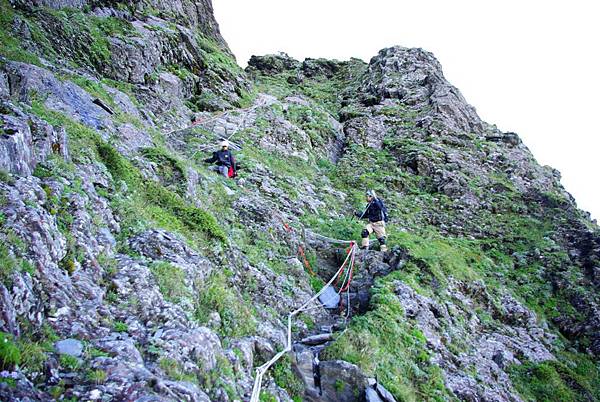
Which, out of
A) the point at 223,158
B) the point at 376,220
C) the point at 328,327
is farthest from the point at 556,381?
the point at 223,158

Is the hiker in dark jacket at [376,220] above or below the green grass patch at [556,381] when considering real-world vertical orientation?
above

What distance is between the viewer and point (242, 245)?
41.1 ft

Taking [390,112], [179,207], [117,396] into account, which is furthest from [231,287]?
[390,112]

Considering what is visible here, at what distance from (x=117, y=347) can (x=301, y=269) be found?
26.7 feet

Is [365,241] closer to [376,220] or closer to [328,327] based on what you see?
[376,220]

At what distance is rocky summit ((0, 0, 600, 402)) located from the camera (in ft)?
20.3

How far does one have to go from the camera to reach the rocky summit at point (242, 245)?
6184mm

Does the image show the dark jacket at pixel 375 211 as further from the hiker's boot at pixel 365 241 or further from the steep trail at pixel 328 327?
the steep trail at pixel 328 327

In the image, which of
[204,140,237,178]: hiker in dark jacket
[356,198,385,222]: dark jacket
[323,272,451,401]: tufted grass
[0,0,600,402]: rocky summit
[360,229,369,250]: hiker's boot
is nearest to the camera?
[0,0,600,402]: rocky summit

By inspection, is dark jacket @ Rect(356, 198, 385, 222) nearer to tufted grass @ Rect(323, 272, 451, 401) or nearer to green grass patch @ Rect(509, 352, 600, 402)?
tufted grass @ Rect(323, 272, 451, 401)

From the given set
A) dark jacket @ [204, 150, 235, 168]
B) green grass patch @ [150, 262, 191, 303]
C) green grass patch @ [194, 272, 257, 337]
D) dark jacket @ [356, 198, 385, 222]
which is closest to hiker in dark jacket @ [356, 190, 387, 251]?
dark jacket @ [356, 198, 385, 222]

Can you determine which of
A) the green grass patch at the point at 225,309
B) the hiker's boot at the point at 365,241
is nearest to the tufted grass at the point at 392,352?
the green grass patch at the point at 225,309

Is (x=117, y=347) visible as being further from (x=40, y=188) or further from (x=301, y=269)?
(x=301, y=269)

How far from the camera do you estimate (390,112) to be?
112 ft
